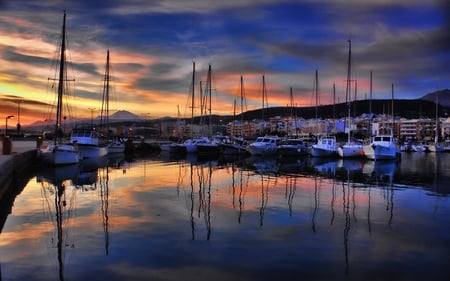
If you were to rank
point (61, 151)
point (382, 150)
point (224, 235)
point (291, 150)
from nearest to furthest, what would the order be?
1. point (224, 235)
2. point (61, 151)
3. point (382, 150)
4. point (291, 150)

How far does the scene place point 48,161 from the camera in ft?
112

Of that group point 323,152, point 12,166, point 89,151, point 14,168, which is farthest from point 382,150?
point 12,166

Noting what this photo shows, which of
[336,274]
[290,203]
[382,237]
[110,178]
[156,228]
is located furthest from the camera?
[110,178]

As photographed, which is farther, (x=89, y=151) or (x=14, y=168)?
(x=89, y=151)

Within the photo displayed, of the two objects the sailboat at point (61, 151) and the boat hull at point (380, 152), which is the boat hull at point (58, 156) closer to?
the sailboat at point (61, 151)

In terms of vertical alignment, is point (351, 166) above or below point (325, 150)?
below

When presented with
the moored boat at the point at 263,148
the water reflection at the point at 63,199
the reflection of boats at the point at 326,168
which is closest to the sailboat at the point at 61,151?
the water reflection at the point at 63,199

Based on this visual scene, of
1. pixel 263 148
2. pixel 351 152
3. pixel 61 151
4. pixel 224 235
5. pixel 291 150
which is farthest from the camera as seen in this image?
pixel 263 148

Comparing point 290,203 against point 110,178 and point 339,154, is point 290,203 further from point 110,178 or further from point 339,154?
point 339,154

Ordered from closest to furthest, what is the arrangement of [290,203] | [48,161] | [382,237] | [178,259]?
[178,259] < [382,237] < [290,203] < [48,161]

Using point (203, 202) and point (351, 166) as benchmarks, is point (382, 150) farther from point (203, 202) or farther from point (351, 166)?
point (203, 202)

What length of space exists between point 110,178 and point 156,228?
15075 millimetres

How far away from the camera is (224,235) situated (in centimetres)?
1107

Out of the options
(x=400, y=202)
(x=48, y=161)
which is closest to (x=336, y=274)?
(x=400, y=202)
